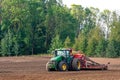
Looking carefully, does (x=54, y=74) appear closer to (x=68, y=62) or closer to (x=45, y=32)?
(x=68, y=62)

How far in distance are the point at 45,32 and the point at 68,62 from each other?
63497 millimetres

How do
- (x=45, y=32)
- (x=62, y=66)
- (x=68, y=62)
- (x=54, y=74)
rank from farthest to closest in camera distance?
(x=45, y=32)
(x=68, y=62)
(x=62, y=66)
(x=54, y=74)

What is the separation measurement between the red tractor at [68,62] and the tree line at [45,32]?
144ft

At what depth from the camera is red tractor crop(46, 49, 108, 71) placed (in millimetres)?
28766

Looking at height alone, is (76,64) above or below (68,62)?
below

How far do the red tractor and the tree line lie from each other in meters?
43.8

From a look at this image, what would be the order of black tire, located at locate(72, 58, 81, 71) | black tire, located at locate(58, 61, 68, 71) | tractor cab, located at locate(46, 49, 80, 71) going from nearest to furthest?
black tire, located at locate(58, 61, 68, 71) < tractor cab, located at locate(46, 49, 80, 71) < black tire, located at locate(72, 58, 81, 71)

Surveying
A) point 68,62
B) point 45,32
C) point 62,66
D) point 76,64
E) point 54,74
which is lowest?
point 54,74

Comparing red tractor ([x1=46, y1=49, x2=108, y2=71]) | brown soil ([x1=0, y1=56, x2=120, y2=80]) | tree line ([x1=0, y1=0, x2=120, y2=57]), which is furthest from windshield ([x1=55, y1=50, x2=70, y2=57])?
tree line ([x1=0, y1=0, x2=120, y2=57])

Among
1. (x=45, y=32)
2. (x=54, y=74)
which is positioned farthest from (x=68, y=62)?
(x=45, y=32)

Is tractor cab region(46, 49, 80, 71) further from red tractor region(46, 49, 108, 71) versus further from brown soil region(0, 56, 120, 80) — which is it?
brown soil region(0, 56, 120, 80)

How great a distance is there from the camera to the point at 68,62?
95.9 feet

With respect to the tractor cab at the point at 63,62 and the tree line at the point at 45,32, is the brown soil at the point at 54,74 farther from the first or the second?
the tree line at the point at 45,32

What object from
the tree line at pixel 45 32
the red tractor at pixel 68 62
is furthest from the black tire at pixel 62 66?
the tree line at pixel 45 32
